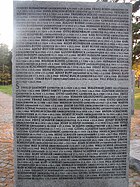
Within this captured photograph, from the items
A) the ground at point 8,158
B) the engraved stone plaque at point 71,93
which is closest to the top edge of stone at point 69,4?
the engraved stone plaque at point 71,93

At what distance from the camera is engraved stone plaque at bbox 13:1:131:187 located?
4180 mm

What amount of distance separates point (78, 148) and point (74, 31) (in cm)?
183

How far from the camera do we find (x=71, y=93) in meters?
4.27

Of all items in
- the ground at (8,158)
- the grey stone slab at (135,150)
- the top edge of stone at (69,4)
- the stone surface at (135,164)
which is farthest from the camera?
the grey stone slab at (135,150)

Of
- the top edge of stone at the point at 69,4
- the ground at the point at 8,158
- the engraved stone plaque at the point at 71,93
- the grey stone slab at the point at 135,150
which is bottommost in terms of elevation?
the ground at the point at 8,158

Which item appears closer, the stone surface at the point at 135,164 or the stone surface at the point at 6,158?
the stone surface at the point at 6,158

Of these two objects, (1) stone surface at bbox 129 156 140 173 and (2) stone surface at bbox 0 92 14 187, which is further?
(1) stone surface at bbox 129 156 140 173

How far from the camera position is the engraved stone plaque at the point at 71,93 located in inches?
165

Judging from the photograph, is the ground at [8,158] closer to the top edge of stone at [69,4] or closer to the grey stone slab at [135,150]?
the grey stone slab at [135,150]

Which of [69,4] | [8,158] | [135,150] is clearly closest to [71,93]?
[69,4]

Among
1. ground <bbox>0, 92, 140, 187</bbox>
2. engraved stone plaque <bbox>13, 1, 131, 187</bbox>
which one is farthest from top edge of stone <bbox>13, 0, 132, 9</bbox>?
ground <bbox>0, 92, 140, 187</bbox>

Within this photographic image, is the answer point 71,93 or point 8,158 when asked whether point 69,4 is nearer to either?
point 71,93

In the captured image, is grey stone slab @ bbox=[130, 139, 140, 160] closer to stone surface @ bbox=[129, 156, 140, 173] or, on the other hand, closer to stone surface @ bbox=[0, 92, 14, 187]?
stone surface @ bbox=[129, 156, 140, 173]

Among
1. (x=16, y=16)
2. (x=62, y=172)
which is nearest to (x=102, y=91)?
(x=62, y=172)
